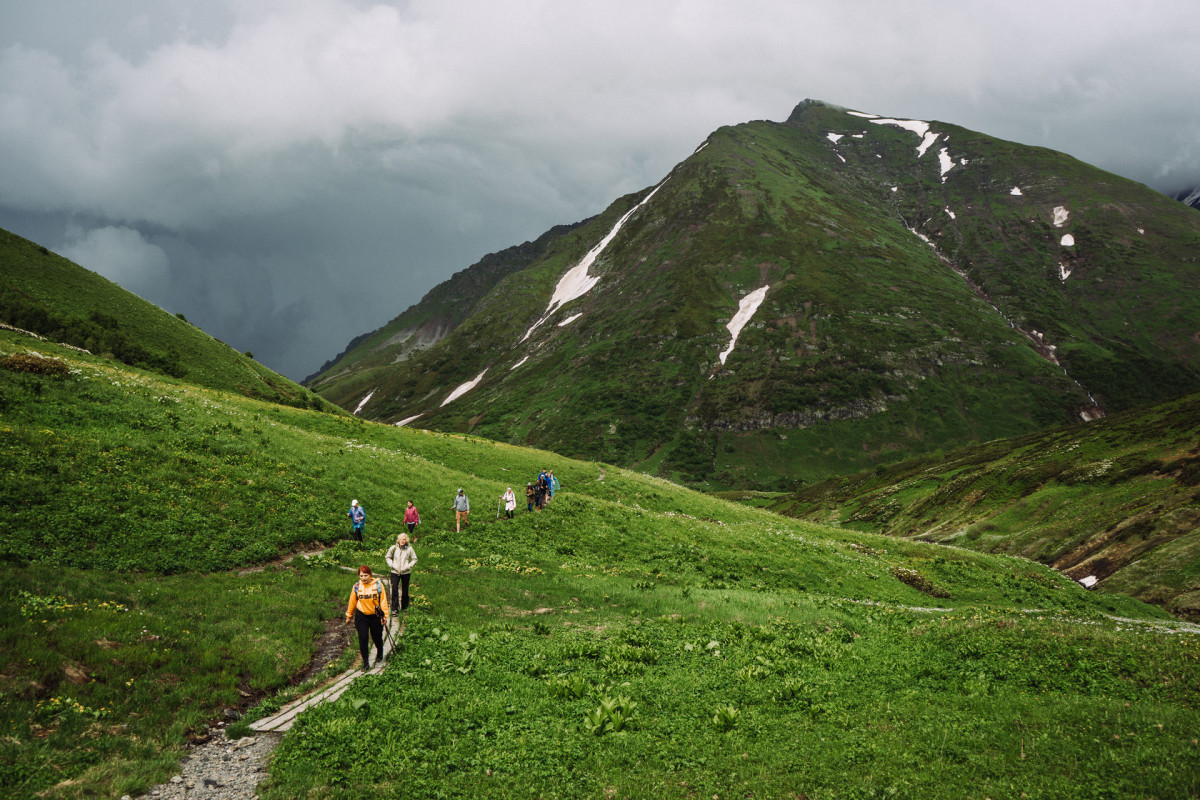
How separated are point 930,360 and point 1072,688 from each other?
691ft

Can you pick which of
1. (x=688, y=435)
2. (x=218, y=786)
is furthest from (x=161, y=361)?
(x=688, y=435)

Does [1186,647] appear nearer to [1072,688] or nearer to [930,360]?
[1072,688]

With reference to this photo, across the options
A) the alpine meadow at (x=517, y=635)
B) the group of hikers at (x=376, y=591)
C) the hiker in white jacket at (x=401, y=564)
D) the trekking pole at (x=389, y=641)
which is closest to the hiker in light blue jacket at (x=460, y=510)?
the alpine meadow at (x=517, y=635)

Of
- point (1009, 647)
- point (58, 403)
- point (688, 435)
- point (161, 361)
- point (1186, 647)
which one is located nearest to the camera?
point (1186, 647)

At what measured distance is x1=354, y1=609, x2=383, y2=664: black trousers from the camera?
15586 mm

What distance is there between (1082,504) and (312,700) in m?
79.2

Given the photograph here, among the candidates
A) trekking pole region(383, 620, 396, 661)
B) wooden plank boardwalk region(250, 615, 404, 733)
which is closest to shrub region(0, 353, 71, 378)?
trekking pole region(383, 620, 396, 661)

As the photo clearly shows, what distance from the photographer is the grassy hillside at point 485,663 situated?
10.6 metres

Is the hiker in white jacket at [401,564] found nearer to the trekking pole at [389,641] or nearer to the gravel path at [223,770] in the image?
the trekking pole at [389,641]

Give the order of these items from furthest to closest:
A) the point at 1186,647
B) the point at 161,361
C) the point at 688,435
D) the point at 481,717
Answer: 1. the point at 688,435
2. the point at 161,361
3. the point at 1186,647
4. the point at 481,717

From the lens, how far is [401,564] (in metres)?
19.6

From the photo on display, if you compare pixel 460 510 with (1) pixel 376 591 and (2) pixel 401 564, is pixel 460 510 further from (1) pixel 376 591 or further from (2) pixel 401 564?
(1) pixel 376 591

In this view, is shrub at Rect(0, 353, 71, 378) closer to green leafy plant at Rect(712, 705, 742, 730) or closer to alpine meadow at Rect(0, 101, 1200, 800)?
alpine meadow at Rect(0, 101, 1200, 800)

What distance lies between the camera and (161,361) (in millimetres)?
60844
